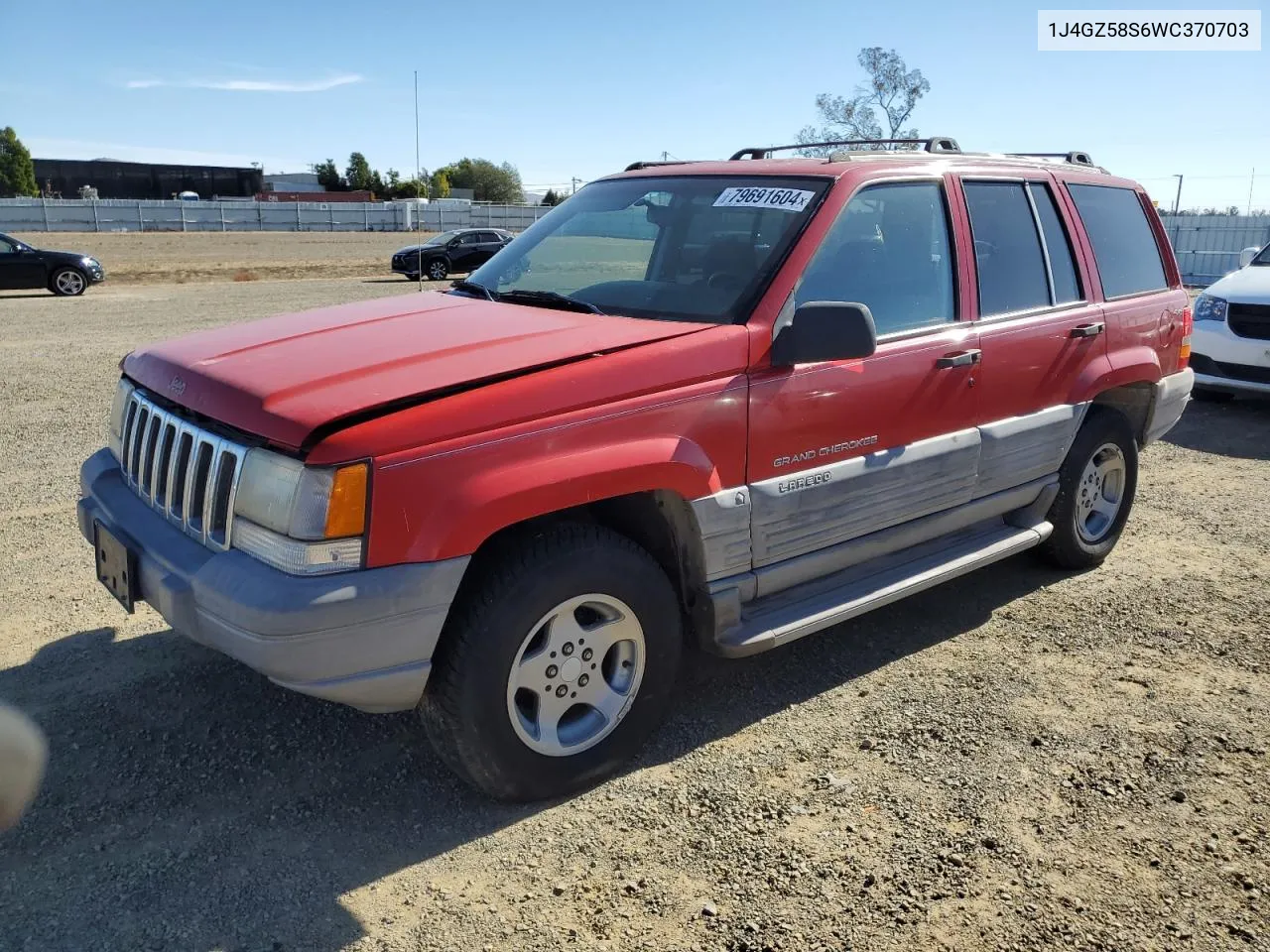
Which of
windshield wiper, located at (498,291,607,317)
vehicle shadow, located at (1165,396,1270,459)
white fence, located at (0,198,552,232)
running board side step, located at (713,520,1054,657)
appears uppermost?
white fence, located at (0,198,552,232)

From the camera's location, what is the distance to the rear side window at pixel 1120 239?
5027mm

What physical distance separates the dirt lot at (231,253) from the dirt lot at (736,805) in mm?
23737

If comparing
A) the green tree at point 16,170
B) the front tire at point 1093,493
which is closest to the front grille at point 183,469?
the front tire at point 1093,493

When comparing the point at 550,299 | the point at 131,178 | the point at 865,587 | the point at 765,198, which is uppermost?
the point at 131,178

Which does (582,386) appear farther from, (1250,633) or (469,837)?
(1250,633)

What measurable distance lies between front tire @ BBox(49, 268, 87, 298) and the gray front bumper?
20.3m

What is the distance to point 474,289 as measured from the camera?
4285mm

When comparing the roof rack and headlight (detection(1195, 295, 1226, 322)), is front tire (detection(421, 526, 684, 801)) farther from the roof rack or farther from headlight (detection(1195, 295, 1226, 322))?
headlight (detection(1195, 295, 1226, 322))

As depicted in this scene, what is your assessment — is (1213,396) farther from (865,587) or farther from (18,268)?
(18,268)

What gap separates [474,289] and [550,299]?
0.56m

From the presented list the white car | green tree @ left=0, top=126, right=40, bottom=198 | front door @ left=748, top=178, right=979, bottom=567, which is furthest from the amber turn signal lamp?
green tree @ left=0, top=126, right=40, bottom=198

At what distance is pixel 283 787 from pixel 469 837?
0.70 metres

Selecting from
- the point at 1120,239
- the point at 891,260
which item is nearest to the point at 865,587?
the point at 891,260

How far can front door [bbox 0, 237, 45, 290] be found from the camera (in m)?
19.3
